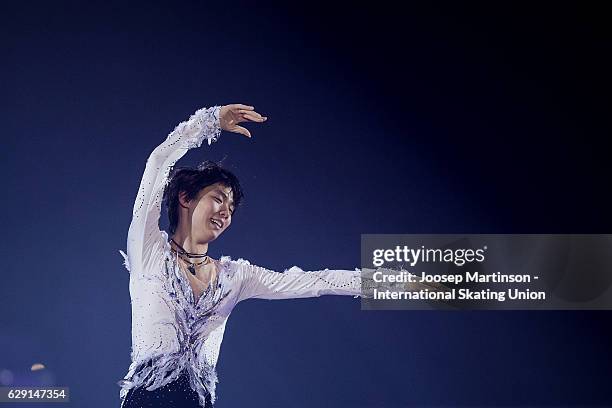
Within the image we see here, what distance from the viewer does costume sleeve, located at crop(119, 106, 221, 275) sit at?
335cm

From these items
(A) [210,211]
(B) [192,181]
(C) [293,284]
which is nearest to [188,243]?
(A) [210,211]

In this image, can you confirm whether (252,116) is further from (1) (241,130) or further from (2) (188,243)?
(2) (188,243)

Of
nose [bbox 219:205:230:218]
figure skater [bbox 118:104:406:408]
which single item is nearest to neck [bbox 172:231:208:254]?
figure skater [bbox 118:104:406:408]

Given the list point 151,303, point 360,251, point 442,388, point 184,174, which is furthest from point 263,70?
point 442,388

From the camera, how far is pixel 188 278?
336 centimetres

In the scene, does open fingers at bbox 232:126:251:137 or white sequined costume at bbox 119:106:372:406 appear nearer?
white sequined costume at bbox 119:106:372:406

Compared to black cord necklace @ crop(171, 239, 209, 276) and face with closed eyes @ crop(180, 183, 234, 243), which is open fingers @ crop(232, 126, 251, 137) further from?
black cord necklace @ crop(171, 239, 209, 276)

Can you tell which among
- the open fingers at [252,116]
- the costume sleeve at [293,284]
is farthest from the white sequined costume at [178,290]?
the open fingers at [252,116]

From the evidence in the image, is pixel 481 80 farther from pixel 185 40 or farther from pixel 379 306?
pixel 185 40

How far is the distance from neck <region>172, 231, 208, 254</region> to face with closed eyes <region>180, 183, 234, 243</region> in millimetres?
19

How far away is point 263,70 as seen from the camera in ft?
11.3

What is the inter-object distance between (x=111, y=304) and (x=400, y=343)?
1.31 metres

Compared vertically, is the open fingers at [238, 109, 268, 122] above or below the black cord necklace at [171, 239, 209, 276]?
above

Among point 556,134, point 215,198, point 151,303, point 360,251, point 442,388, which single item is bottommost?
point 442,388
